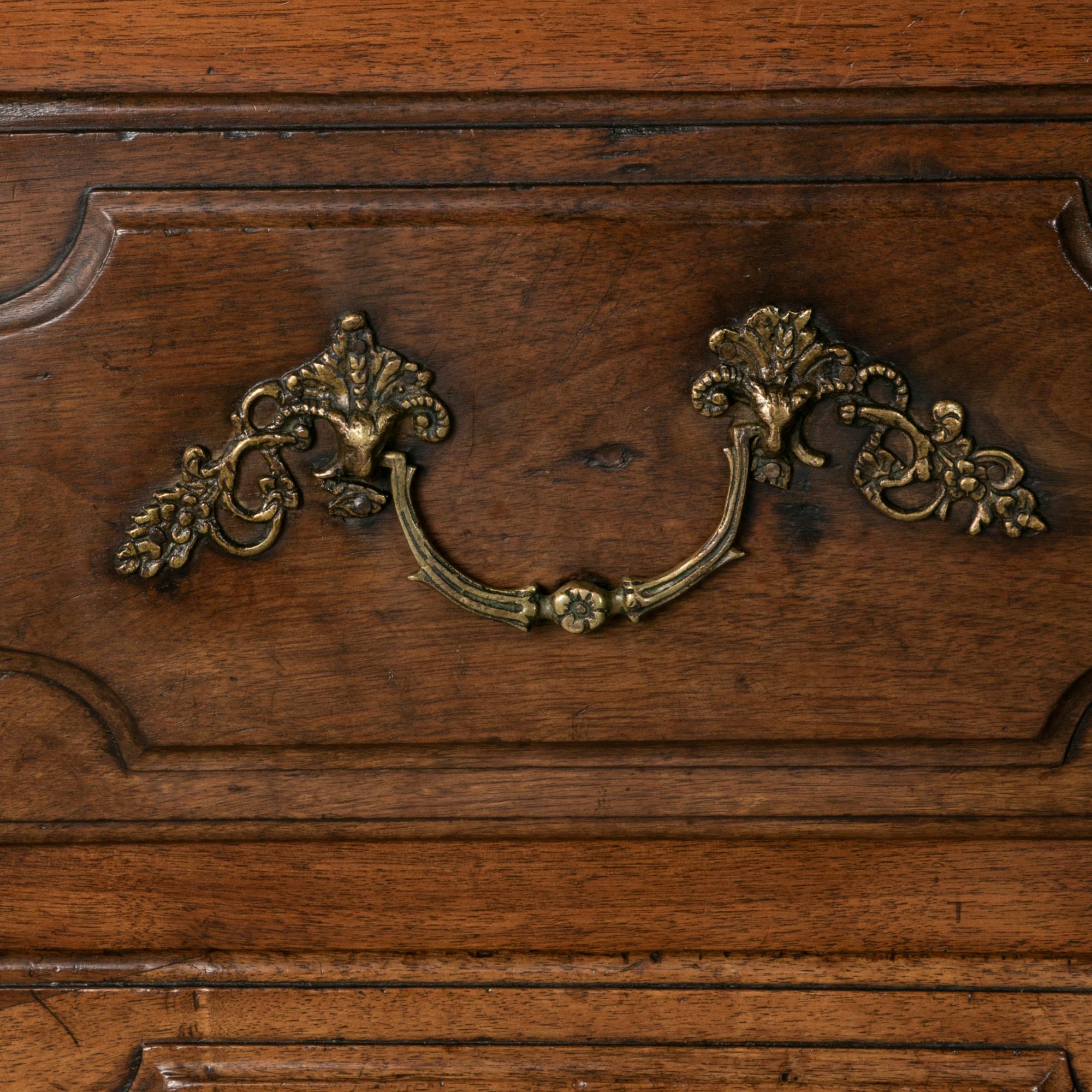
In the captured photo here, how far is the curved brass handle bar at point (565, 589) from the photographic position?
0.40 meters

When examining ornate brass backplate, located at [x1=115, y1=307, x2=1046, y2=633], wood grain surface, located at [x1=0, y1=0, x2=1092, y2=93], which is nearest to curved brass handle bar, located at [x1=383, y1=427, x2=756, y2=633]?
ornate brass backplate, located at [x1=115, y1=307, x2=1046, y2=633]

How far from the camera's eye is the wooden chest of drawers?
38cm

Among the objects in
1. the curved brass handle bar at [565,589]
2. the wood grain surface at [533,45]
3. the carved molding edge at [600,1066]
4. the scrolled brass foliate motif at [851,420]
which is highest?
the wood grain surface at [533,45]

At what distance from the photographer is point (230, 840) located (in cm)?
43

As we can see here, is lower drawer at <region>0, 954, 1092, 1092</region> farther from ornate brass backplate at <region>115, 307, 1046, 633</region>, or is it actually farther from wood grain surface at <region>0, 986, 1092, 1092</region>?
ornate brass backplate at <region>115, 307, 1046, 633</region>

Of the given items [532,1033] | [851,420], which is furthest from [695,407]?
[532,1033]

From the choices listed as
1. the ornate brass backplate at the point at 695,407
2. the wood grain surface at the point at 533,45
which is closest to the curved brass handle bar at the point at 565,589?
the ornate brass backplate at the point at 695,407

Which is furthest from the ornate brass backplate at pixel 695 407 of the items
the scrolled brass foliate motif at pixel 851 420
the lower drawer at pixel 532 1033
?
the lower drawer at pixel 532 1033

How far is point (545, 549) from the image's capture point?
41 centimetres

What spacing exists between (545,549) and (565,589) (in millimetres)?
17

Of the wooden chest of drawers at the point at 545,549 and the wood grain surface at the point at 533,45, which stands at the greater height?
the wood grain surface at the point at 533,45

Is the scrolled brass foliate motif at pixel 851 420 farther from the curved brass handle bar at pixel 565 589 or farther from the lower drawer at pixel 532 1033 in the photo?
the lower drawer at pixel 532 1033

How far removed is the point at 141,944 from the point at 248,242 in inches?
10.6

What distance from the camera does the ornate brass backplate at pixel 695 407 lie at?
0.39 meters
